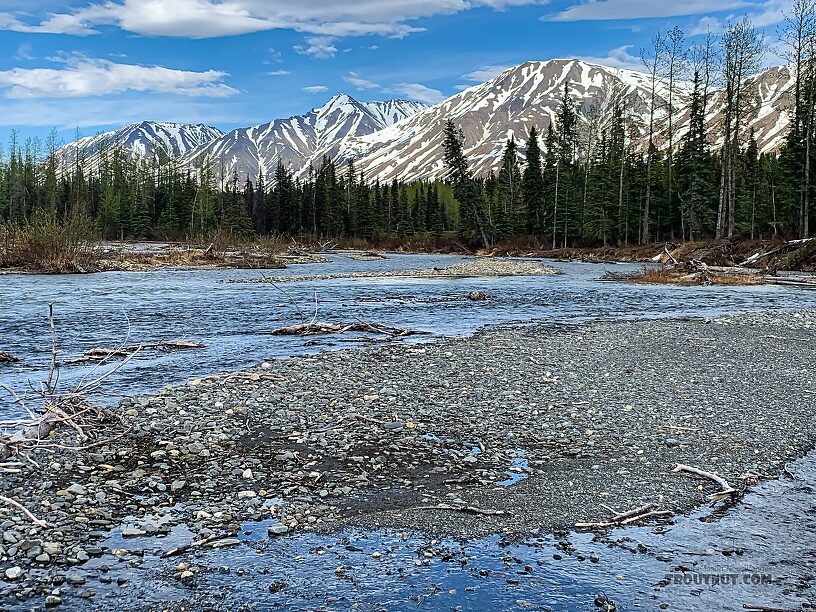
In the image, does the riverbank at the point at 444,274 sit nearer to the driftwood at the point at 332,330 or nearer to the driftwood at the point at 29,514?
the driftwood at the point at 332,330

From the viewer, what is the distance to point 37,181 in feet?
448

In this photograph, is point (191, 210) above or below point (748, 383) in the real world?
above

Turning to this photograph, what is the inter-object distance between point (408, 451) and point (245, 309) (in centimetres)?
1775

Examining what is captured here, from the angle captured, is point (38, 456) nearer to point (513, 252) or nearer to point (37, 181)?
point (513, 252)

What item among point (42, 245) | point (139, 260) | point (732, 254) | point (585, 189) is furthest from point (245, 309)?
point (585, 189)

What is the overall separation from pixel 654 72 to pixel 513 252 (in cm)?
2346

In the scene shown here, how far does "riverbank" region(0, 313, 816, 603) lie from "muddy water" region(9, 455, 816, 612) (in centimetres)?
31

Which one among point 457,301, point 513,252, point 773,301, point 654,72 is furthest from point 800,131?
point 457,301

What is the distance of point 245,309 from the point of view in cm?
2539

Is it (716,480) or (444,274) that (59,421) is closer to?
(716,480)

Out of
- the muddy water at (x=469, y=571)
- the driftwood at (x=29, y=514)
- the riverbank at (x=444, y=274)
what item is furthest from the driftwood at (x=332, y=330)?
the riverbank at (x=444, y=274)

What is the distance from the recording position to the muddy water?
5309 millimetres

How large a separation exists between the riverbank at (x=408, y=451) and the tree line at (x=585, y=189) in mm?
36465

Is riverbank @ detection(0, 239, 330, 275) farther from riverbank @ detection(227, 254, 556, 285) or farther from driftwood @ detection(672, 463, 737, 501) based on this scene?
driftwood @ detection(672, 463, 737, 501)
